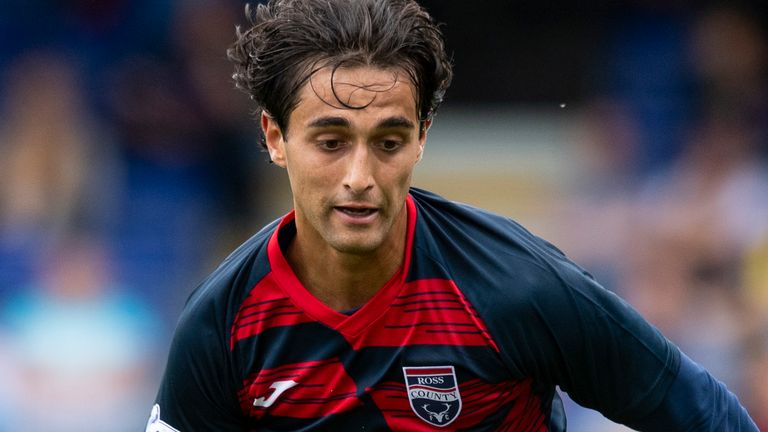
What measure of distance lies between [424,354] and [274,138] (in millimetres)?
Result: 734

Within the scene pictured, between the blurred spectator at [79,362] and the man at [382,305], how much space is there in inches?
129

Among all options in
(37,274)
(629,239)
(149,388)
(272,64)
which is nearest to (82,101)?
(37,274)

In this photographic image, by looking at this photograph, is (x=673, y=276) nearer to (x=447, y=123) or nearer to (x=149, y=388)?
(x=447, y=123)

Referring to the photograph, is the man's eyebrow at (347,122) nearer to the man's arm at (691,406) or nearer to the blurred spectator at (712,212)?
the man's arm at (691,406)

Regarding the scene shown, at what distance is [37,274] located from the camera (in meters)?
7.01

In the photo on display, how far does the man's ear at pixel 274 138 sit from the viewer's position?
11.7 feet

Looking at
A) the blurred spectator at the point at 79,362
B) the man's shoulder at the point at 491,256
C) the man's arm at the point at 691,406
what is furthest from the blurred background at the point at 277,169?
the man's shoulder at the point at 491,256

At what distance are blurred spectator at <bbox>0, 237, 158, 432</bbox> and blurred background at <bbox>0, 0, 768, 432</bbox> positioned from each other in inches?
0.4

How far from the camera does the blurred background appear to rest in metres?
6.57

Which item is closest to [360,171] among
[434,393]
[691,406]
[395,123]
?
[395,123]

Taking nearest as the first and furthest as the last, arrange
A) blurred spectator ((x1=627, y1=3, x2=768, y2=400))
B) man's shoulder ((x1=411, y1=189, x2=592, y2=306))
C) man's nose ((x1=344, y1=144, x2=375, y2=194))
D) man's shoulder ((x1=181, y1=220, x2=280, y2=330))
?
1. man's nose ((x1=344, y1=144, x2=375, y2=194))
2. man's shoulder ((x1=411, y1=189, x2=592, y2=306))
3. man's shoulder ((x1=181, y1=220, x2=280, y2=330))
4. blurred spectator ((x1=627, y1=3, x2=768, y2=400))

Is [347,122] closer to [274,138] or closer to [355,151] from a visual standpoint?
[355,151]

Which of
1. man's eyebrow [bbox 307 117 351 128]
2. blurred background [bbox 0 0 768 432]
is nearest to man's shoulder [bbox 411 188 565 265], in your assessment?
man's eyebrow [bbox 307 117 351 128]

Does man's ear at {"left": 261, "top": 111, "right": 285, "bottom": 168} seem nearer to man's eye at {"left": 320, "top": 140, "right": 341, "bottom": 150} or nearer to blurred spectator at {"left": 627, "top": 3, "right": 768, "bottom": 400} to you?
man's eye at {"left": 320, "top": 140, "right": 341, "bottom": 150}
